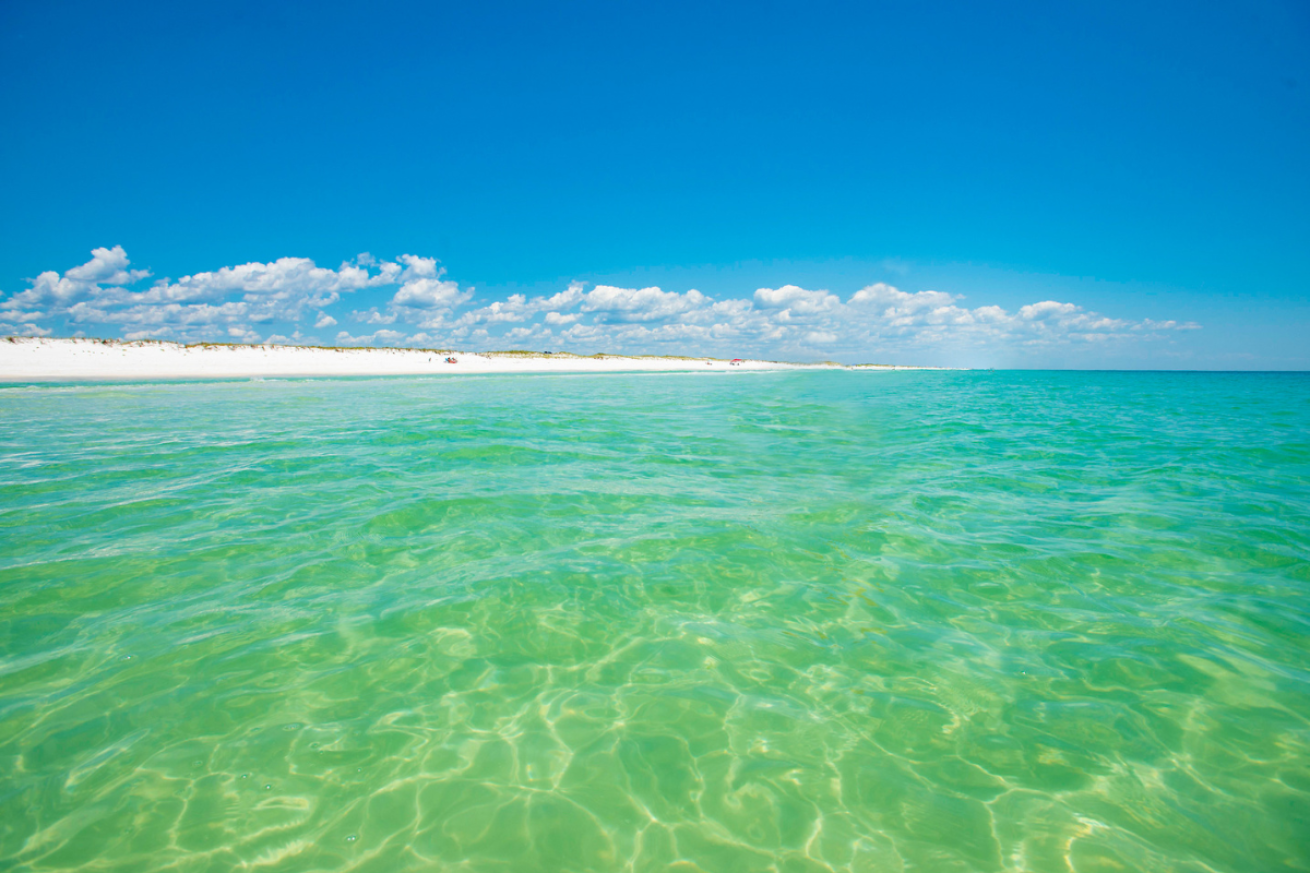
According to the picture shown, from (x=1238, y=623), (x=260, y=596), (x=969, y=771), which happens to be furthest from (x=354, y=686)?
(x=1238, y=623)

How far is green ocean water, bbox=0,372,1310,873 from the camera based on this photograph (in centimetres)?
274

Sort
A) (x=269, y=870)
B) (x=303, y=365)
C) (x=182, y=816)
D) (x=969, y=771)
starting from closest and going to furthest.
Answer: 1. (x=269, y=870)
2. (x=182, y=816)
3. (x=969, y=771)
4. (x=303, y=365)

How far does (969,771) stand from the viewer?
123 inches

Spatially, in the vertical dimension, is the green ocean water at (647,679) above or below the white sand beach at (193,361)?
below

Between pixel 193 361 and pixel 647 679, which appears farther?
pixel 193 361

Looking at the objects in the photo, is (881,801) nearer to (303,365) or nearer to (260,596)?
(260,596)

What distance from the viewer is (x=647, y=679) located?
391 cm

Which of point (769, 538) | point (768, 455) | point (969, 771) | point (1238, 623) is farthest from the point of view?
point (768, 455)

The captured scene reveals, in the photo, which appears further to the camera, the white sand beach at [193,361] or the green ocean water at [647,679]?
the white sand beach at [193,361]

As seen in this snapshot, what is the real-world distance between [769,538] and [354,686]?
4.47 metres

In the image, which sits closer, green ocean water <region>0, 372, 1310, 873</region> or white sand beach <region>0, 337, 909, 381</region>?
green ocean water <region>0, 372, 1310, 873</region>

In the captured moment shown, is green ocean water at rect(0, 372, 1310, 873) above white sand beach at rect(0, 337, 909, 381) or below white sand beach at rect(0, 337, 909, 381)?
below

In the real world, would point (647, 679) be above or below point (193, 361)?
below

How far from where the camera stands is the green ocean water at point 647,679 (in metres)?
2.74
